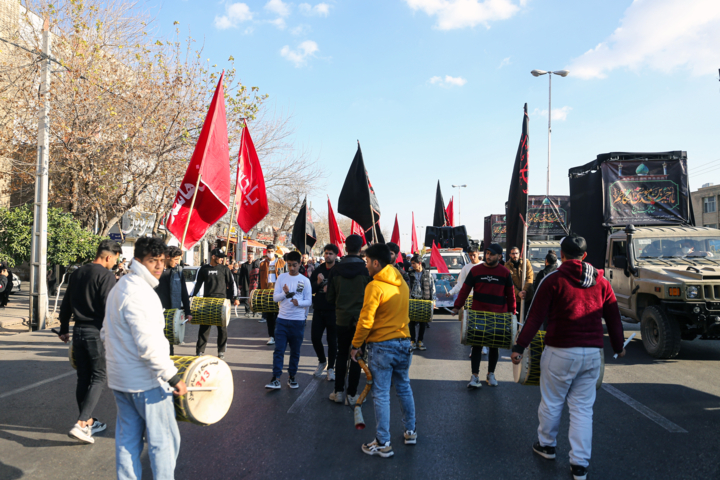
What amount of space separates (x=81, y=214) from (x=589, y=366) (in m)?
17.4

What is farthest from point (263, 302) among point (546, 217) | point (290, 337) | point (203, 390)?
point (546, 217)

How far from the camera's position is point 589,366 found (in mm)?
3725

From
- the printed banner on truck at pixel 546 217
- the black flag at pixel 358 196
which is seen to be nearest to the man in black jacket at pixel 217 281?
the black flag at pixel 358 196

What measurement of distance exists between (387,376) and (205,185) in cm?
364

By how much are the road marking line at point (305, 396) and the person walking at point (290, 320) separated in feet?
0.70

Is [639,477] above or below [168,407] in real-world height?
below

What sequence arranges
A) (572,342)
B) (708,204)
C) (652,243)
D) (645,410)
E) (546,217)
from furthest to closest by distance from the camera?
(708,204) < (546,217) < (652,243) < (645,410) < (572,342)

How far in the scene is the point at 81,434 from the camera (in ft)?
13.7

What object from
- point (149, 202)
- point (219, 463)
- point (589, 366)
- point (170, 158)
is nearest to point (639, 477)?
point (589, 366)

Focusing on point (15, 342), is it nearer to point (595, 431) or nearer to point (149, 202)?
point (149, 202)

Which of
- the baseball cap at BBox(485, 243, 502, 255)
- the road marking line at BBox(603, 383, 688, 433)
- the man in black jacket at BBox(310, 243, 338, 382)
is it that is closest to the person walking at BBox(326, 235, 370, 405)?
the man in black jacket at BBox(310, 243, 338, 382)

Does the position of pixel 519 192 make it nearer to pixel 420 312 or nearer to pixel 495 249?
pixel 495 249

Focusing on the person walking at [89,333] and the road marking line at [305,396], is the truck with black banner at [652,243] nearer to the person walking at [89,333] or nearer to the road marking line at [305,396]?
the road marking line at [305,396]

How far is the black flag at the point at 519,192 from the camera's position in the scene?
6.99 meters
